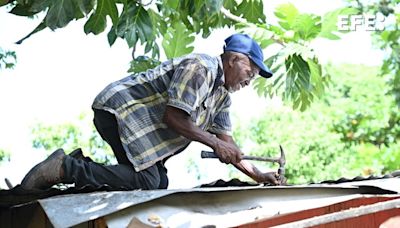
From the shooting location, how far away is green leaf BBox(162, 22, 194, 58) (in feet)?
20.8

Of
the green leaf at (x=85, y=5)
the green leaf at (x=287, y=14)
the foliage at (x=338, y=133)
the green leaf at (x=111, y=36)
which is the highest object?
the green leaf at (x=287, y=14)

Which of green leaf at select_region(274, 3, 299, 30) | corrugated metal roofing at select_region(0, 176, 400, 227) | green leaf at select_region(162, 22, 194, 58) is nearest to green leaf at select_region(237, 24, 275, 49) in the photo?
green leaf at select_region(274, 3, 299, 30)

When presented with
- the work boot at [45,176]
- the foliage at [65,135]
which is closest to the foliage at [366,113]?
the foliage at [65,135]

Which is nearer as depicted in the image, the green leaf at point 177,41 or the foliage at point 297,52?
the foliage at point 297,52

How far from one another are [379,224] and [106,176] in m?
1.55

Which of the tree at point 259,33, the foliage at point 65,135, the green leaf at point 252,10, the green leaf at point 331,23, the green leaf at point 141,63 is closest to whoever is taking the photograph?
the tree at point 259,33

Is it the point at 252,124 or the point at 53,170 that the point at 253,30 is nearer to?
the point at 53,170

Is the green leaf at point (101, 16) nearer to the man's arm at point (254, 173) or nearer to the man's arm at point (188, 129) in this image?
the man's arm at point (188, 129)

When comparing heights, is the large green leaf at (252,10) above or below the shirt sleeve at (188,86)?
above

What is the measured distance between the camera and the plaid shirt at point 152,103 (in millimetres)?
4102

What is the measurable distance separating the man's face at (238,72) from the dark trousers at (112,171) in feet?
2.01

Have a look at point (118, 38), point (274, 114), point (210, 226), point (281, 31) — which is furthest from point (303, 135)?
point (210, 226)

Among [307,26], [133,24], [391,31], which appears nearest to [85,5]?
[133,24]

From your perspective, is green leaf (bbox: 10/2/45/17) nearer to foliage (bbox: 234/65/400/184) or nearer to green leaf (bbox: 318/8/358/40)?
green leaf (bbox: 318/8/358/40)
